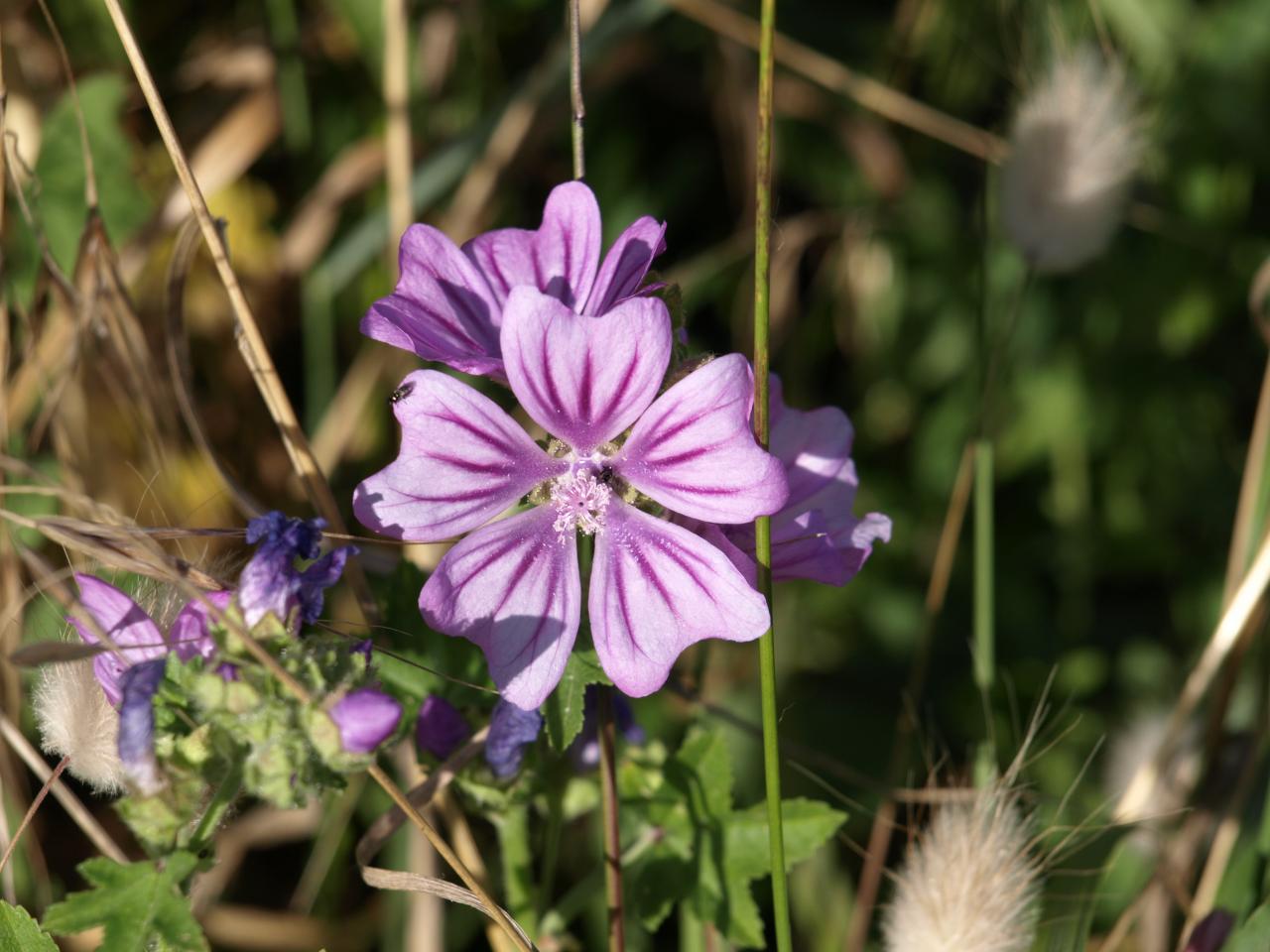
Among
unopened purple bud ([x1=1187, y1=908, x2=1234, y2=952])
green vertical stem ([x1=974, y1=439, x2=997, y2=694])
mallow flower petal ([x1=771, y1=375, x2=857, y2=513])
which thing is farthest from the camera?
green vertical stem ([x1=974, y1=439, x2=997, y2=694])

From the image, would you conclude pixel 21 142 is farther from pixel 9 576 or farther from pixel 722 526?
pixel 722 526

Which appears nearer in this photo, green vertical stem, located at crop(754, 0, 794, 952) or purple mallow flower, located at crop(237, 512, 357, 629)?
purple mallow flower, located at crop(237, 512, 357, 629)

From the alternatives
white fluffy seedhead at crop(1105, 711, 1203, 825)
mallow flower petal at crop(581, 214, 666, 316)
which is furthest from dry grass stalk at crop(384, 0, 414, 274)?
white fluffy seedhead at crop(1105, 711, 1203, 825)

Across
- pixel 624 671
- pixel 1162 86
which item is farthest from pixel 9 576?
pixel 1162 86

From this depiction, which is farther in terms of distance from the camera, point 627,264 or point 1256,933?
point 1256,933

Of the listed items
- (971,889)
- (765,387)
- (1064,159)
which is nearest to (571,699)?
(765,387)

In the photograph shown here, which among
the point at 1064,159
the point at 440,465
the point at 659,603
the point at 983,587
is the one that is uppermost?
the point at 1064,159

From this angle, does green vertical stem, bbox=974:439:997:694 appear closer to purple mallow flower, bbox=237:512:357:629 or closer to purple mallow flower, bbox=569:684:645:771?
purple mallow flower, bbox=569:684:645:771

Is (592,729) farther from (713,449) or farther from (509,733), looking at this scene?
(713,449)
